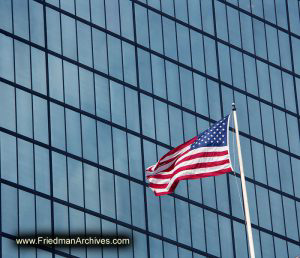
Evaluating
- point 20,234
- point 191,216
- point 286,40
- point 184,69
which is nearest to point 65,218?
point 20,234

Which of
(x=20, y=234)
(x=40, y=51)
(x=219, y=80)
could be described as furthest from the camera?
(x=219, y=80)

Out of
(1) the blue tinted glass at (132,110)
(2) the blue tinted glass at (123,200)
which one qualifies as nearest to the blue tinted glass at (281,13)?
(1) the blue tinted glass at (132,110)

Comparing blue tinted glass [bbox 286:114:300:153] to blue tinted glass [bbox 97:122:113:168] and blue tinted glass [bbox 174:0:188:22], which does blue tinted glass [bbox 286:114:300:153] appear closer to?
blue tinted glass [bbox 174:0:188:22]

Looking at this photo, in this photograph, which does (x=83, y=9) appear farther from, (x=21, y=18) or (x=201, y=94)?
(x=201, y=94)

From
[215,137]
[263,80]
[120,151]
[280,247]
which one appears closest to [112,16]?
[120,151]

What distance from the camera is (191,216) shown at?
2842 inches

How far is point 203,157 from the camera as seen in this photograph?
40188mm

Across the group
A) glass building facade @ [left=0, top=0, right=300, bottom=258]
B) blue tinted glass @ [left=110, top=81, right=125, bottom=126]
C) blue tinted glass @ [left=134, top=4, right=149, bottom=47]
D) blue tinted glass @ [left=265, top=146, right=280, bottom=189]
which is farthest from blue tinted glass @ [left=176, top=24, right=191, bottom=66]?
blue tinted glass @ [left=265, top=146, right=280, bottom=189]

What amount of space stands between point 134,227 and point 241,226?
7.75m

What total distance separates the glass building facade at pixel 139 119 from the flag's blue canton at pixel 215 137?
93.5 ft

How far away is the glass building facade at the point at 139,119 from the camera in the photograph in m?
69.1

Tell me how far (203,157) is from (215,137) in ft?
2.69

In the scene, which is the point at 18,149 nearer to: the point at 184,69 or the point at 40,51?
the point at 40,51

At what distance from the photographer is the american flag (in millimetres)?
40000
